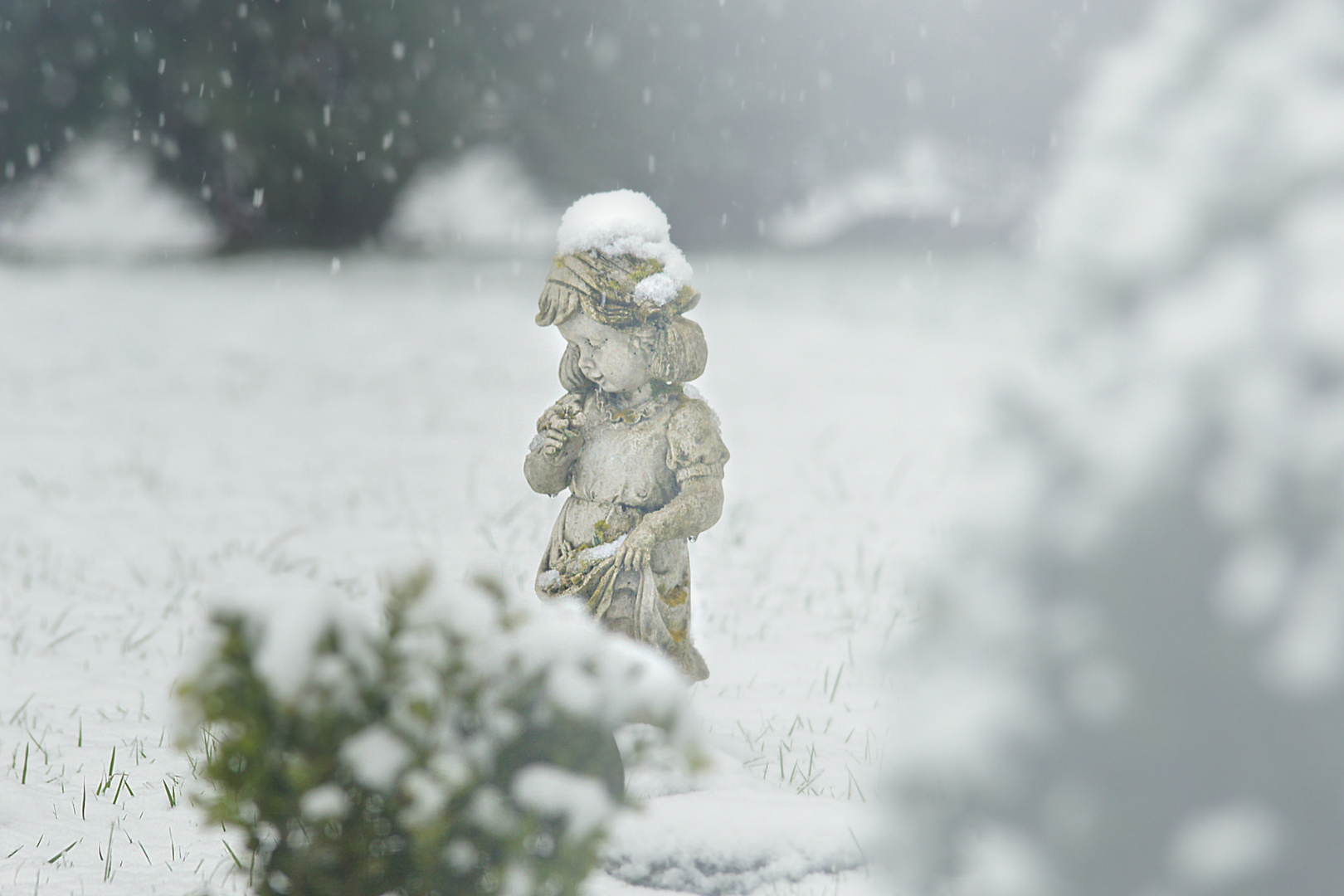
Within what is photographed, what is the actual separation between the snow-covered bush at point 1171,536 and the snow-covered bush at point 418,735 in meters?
0.64

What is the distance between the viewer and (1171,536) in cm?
104

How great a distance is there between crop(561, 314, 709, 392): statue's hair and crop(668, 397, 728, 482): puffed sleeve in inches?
4.4

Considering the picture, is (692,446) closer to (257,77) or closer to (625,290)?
(625,290)

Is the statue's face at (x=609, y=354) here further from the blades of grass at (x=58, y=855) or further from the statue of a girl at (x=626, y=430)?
the blades of grass at (x=58, y=855)

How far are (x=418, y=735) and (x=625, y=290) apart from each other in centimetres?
161

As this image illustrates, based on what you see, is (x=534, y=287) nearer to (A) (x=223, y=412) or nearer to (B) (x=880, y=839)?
(A) (x=223, y=412)

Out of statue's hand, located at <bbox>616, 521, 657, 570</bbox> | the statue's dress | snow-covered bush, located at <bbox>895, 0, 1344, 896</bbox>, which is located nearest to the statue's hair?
the statue's dress

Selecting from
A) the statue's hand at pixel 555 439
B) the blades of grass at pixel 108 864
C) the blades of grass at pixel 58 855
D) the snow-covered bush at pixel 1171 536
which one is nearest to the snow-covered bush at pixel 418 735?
the snow-covered bush at pixel 1171 536

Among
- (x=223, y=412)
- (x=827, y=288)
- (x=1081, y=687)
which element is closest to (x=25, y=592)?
(x=223, y=412)

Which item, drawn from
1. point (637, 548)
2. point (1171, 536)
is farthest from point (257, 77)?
point (1171, 536)

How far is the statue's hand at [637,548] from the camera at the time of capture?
9.83 ft

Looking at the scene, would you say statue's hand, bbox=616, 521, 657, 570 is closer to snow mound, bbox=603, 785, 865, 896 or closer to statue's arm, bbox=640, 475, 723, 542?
statue's arm, bbox=640, 475, 723, 542

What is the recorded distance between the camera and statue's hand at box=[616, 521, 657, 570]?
3.00 meters

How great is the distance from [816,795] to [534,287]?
43.7 ft
